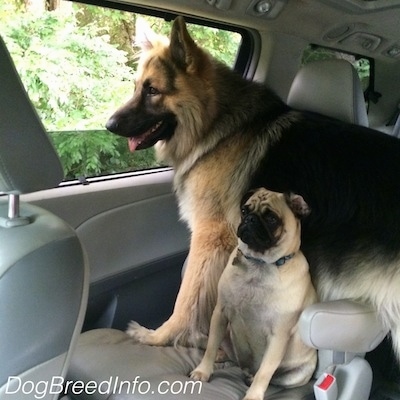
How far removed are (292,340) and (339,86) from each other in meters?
1.12

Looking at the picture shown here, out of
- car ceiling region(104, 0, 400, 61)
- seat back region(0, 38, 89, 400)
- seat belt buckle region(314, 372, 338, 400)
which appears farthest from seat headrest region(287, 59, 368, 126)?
seat back region(0, 38, 89, 400)

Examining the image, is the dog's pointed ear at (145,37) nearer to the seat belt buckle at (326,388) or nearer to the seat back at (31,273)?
the seat back at (31,273)

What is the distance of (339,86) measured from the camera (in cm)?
227

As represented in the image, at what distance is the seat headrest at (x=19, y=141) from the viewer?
1204 millimetres

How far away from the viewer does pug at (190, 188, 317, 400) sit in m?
1.67

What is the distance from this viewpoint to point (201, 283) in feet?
6.75

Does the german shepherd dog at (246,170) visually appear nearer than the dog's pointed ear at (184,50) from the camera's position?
Answer: Yes

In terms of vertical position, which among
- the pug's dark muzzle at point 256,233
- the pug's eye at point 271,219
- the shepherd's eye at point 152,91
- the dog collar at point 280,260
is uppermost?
the shepherd's eye at point 152,91

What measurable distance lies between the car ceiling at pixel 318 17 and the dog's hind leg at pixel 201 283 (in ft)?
3.56

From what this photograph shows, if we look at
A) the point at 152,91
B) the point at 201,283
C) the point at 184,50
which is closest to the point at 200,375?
the point at 201,283

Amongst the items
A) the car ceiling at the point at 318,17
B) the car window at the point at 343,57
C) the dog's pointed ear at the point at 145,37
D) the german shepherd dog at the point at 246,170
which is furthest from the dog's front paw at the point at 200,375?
the car window at the point at 343,57

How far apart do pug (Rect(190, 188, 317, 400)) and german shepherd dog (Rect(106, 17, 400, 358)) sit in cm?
19

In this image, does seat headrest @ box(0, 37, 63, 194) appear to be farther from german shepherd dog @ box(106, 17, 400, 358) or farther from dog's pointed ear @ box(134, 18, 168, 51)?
dog's pointed ear @ box(134, 18, 168, 51)

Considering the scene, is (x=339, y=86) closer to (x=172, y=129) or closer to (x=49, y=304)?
(x=172, y=129)
